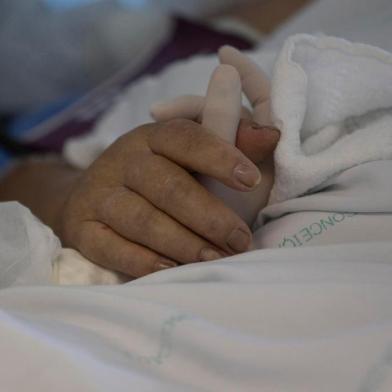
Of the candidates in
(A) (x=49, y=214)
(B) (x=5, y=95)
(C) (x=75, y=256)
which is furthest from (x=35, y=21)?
(C) (x=75, y=256)

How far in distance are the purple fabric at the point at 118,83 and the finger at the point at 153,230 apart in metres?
0.65

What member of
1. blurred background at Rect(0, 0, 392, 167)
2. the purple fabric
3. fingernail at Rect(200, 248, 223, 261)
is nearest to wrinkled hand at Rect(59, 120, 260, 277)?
fingernail at Rect(200, 248, 223, 261)

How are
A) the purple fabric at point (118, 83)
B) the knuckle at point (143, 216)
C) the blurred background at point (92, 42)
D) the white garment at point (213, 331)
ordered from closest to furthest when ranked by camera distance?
the white garment at point (213, 331) < the knuckle at point (143, 216) < the purple fabric at point (118, 83) < the blurred background at point (92, 42)

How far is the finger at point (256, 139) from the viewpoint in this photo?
0.51 m

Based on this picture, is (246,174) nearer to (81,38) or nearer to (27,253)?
(27,253)

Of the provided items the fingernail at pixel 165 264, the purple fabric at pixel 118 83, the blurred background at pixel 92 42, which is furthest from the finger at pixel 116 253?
the blurred background at pixel 92 42

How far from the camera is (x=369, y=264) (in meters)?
0.46

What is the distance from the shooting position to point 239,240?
0.48 metres

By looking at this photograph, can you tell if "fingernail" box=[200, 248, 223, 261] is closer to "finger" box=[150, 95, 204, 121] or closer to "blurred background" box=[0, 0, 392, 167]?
"finger" box=[150, 95, 204, 121]

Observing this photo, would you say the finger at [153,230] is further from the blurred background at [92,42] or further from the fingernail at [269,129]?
the blurred background at [92,42]

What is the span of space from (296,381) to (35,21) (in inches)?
50.7

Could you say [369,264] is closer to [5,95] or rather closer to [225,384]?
[225,384]

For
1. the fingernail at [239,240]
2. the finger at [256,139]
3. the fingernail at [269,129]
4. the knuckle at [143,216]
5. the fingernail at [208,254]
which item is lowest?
the fingernail at [208,254]

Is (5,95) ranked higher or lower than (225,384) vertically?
lower
